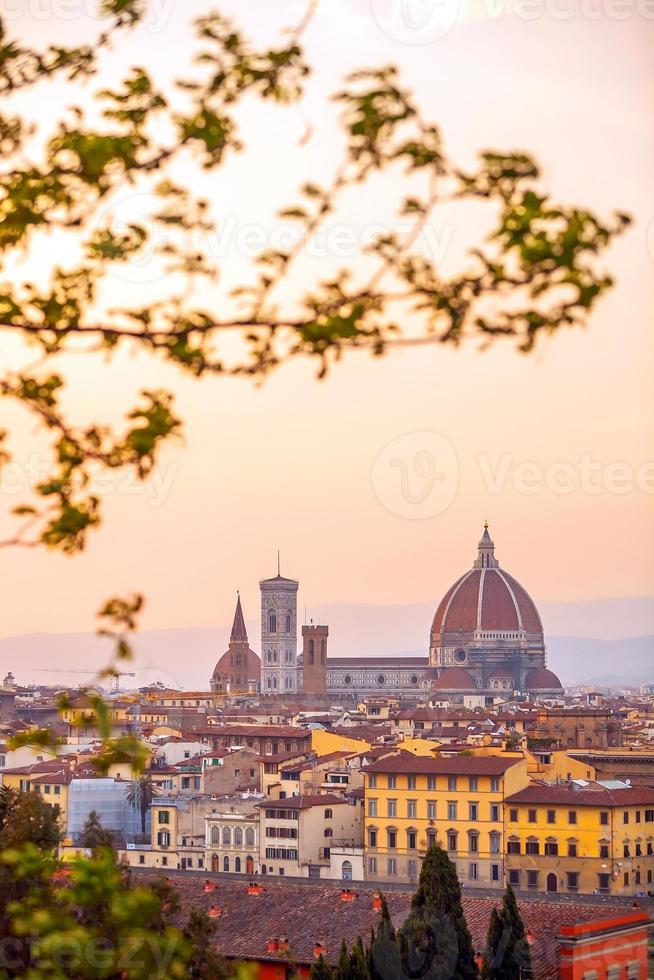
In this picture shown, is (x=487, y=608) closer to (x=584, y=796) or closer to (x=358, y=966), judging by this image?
(x=584, y=796)

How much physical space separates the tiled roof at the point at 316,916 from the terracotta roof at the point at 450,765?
1085 centimetres

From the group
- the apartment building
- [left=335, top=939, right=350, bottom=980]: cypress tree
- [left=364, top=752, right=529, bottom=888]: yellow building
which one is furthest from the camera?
the apartment building

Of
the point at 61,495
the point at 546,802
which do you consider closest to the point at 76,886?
the point at 61,495

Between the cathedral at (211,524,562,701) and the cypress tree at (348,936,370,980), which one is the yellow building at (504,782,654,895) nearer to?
the cypress tree at (348,936,370,980)

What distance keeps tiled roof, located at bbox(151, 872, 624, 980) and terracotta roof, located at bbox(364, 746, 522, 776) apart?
10.8m

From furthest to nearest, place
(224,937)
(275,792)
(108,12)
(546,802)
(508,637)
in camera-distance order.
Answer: (508,637) < (275,792) < (546,802) < (224,937) < (108,12)

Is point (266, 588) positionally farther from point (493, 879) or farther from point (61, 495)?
point (61, 495)

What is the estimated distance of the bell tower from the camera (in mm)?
110812

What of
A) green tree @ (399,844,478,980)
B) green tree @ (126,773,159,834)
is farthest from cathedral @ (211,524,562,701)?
green tree @ (399,844,478,980)

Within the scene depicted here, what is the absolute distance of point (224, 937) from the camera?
841 inches

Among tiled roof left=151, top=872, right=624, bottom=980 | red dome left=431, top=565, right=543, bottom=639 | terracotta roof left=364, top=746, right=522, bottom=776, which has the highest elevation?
red dome left=431, top=565, right=543, bottom=639

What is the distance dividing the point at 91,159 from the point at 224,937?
17550mm

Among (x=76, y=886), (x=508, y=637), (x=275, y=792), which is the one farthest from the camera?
(x=508, y=637)

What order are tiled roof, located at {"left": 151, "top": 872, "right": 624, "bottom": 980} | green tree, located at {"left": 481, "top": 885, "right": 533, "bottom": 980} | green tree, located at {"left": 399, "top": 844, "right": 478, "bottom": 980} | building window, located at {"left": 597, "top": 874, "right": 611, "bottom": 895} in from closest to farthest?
1. green tree, located at {"left": 399, "top": 844, "right": 478, "bottom": 980}
2. green tree, located at {"left": 481, "top": 885, "right": 533, "bottom": 980}
3. tiled roof, located at {"left": 151, "top": 872, "right": 624, "bottom": 980}
4. building window, located at {"left": 597, "top": 874, "right": 611, "bottom": 895}
